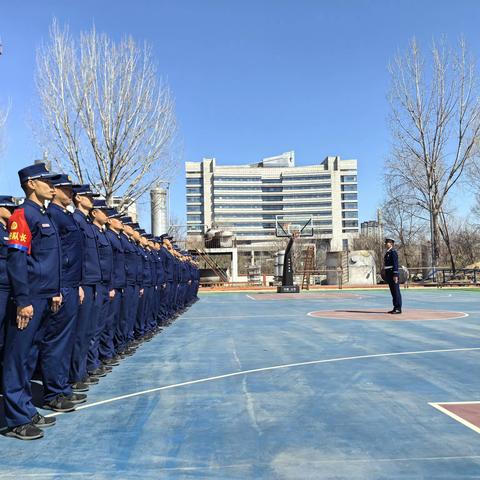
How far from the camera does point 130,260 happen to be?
8.38 m

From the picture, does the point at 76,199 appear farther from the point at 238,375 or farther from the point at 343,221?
the point at 343,221

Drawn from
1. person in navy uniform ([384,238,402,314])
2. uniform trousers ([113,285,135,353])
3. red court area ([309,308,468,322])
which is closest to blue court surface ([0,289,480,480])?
uniform trousers ([113,285,135,353])

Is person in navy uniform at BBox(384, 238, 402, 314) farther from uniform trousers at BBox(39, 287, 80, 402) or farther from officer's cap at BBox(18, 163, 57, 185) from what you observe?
officer's cap at BBox(18, 163, 57, 185)

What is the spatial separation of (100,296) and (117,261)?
3.93 ft

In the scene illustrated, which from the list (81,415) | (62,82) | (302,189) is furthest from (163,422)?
(302,189)

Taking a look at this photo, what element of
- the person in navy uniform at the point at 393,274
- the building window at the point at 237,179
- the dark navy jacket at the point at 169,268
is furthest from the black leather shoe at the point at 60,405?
the building window at the point at 237,179

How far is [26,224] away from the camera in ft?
14.3

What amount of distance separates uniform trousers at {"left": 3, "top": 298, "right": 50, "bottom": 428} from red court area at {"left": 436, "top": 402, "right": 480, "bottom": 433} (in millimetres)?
3599

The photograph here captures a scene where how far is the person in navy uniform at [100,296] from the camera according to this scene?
640 cm

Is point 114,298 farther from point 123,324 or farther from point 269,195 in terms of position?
point 269,195

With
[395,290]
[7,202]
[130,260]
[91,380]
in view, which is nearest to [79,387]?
[91,380]

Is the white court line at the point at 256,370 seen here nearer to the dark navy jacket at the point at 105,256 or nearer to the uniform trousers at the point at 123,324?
the dark navy jacket at the point at 105,256

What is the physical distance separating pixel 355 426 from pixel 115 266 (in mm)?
4356

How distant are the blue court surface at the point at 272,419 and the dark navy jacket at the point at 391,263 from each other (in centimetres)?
526
